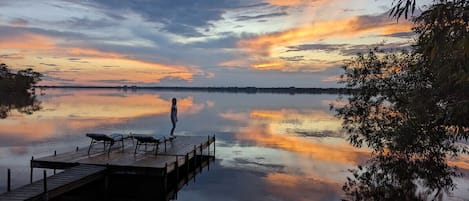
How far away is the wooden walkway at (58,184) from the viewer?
383 inches

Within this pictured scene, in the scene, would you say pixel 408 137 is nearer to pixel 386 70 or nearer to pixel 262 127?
pixel 386 70

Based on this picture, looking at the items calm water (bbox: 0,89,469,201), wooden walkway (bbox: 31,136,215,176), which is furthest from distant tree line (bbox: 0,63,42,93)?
wooden walkway (bbox: 31,136,215,176)

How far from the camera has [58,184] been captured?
10820 millimetres

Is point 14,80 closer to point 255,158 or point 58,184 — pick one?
point 255,158

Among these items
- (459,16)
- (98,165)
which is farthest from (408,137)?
(98,165)

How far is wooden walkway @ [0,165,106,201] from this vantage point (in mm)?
9727

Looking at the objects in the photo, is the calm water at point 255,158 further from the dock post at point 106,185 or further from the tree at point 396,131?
the dock post at point 106,185

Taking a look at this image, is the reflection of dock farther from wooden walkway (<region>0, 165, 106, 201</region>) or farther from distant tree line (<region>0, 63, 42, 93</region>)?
distant tree line (<region>0, 63, 42, 93</region>)

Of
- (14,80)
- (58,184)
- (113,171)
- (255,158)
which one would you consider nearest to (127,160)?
(113,171)

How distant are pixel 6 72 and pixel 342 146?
108 m

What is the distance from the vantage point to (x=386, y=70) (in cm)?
1479

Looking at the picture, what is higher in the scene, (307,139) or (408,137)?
(408,137)

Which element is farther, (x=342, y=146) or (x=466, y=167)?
(x=342, y=146)

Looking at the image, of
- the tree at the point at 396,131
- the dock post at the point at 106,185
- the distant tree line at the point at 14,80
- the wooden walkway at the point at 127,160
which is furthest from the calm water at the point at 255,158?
the distant tree line at the point at 14,80
